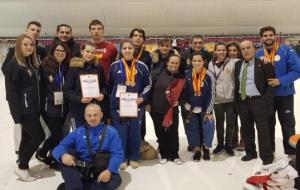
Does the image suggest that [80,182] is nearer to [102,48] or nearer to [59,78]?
[59,78]

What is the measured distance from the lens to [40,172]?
4031 millimetres

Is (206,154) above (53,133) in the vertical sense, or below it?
below

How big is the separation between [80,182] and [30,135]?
3.02 feet

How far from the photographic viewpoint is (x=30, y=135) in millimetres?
3785

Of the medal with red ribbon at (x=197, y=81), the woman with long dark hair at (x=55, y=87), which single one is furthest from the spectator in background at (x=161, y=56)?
the woman with long dark hair at (x=55, y=87)

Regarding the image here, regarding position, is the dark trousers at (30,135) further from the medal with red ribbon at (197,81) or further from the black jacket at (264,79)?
the black jacket at (264,79)

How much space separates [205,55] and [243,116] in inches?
39.7

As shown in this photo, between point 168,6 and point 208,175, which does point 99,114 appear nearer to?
point 208,175

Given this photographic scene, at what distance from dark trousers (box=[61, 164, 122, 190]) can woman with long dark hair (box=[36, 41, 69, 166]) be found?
0.78 m

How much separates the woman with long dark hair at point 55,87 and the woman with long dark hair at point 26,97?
10 cm

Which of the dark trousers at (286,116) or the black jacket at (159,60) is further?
the black jacket at (159,60)

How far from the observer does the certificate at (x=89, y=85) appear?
390 centimetres

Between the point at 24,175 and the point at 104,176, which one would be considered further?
the point at 24,175

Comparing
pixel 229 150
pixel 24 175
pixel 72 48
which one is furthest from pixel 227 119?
pixel 24 175
